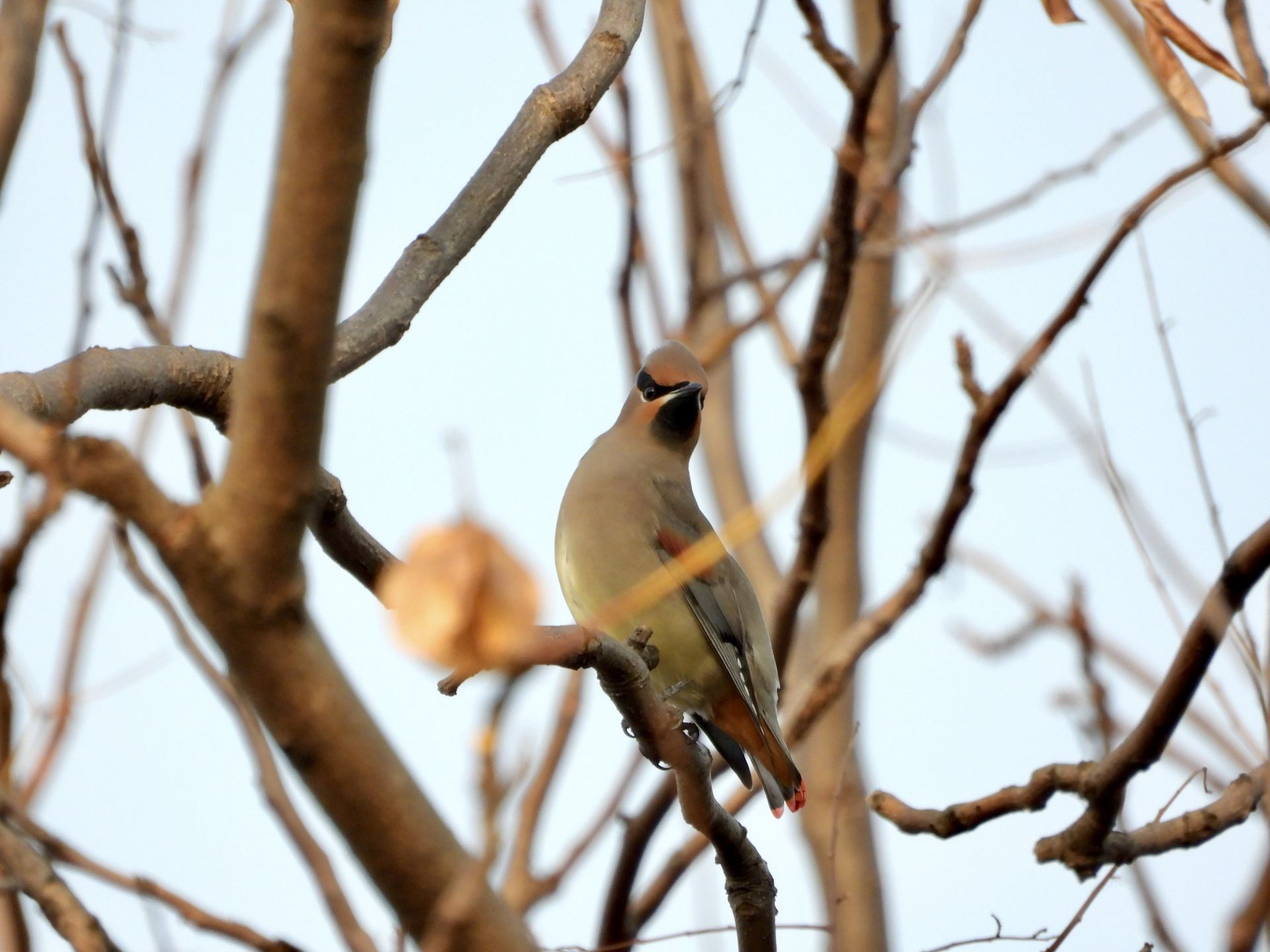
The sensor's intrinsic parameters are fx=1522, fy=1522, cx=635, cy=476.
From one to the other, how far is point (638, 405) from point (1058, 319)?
1534mm

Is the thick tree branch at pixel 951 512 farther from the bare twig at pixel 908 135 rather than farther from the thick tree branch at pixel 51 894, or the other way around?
the thick tree branch at pixel 51 894

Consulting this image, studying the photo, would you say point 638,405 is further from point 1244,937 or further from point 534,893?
point 1244,937

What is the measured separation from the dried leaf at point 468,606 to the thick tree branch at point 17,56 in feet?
4.39

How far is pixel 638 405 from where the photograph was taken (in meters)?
4.93

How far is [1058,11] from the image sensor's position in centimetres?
294

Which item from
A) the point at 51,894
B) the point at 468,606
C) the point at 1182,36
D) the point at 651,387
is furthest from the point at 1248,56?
the point at 51,894

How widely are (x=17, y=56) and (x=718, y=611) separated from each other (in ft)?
8.46

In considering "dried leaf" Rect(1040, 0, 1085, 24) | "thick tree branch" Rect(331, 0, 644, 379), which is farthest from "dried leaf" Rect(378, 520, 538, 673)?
"dried leaf" Rect(1040, 0, 1085, 24)

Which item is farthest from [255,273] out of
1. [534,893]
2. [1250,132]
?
[534,893]

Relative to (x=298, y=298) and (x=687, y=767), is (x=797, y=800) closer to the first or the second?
(x=687, y=767)

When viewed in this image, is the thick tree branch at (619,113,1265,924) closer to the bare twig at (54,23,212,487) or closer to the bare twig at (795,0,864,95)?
the bare twig at (795,0,864,95)

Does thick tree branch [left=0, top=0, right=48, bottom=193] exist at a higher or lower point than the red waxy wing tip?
higher

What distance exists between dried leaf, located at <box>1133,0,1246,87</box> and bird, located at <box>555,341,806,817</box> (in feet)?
6.06

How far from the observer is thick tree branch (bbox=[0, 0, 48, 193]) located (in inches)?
80.0
